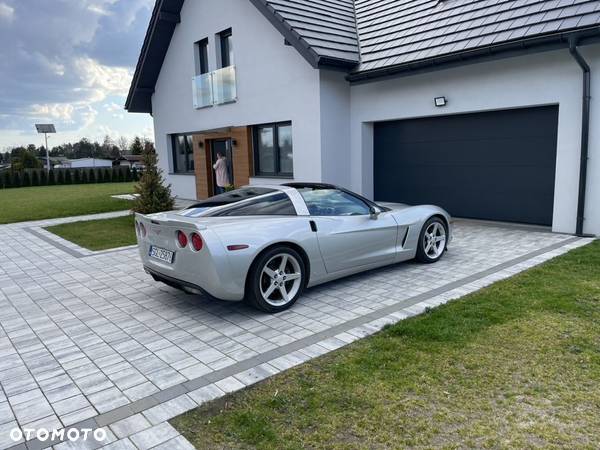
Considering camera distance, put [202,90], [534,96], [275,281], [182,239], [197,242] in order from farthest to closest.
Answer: [202,90], [534,96], [275,281], [182,239], [197,242]

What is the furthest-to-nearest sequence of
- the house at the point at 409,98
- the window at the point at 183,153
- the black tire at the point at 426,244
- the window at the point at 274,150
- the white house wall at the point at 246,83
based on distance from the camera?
the window at the point at 183,153 → the window at the point at 274,150 → the white house wall at the point at 246,83 → the house at the point at 409,98 → the black tire at the point at 426,244

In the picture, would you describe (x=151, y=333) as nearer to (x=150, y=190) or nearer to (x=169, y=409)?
(x=169, y=409)

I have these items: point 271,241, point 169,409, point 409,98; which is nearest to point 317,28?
point 409,98

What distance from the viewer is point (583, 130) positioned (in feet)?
24.7

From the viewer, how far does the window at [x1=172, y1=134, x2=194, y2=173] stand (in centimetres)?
1666

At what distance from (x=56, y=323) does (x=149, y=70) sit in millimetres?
14214

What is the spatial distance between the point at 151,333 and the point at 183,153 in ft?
44.7

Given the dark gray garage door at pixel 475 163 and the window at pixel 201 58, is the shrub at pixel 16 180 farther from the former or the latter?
the dark gray garage door at pixel 475 163

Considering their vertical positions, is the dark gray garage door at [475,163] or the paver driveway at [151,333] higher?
the dark gray garage door at [475,163]

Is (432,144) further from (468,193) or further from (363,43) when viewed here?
(363,43)

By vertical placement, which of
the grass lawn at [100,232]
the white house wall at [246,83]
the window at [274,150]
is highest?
the white house wall at [246,83]

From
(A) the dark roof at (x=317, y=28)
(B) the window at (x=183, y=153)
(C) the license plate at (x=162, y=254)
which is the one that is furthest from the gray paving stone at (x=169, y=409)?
(B) the window at (x=183, y=153)

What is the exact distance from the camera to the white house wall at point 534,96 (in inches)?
302

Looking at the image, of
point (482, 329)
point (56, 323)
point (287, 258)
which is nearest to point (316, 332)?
point (287, 258)
